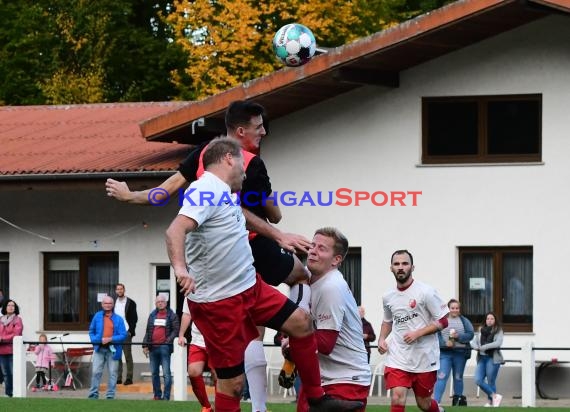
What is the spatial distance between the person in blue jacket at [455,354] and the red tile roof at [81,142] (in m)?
5.88

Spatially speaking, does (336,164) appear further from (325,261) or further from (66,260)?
(325,261)

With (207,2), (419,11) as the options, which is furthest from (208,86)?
(419,11)

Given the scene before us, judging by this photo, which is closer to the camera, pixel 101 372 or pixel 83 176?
pixel 101 372

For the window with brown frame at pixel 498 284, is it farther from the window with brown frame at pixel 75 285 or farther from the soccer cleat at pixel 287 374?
the soccer cleat at pixel 287 374

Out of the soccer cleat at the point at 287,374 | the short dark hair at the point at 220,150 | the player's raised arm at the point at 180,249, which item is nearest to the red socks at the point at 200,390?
the soccer cleat at the point at 287,374

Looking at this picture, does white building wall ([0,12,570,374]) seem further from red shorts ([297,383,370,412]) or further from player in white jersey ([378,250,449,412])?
red shorts ([297,383,370,412])

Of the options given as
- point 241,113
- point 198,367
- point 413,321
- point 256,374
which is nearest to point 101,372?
point 198,367

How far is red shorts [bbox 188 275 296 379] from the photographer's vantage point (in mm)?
11344

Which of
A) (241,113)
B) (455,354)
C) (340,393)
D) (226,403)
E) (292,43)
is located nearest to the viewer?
(226,403)

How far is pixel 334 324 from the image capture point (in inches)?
481

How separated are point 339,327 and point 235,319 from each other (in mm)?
1170

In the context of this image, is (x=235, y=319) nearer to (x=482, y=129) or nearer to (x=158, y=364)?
(x=158, y=364)

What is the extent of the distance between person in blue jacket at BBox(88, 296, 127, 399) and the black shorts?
13.2 metres

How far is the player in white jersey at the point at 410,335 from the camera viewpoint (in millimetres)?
16344
